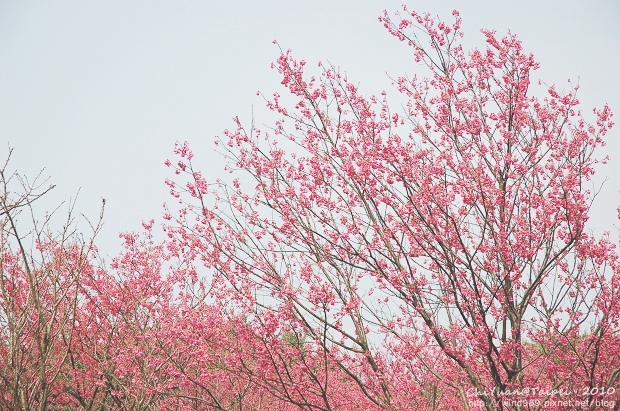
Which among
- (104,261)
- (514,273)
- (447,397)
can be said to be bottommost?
(447,397)

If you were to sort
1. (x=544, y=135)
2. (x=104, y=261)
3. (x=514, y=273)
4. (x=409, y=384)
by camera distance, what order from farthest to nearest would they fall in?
1. (x=104, y=261)
2. (x=409, y=384)
3. (x=544, y=135)
4. (x=514, y=273)

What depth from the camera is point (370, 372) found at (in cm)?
609

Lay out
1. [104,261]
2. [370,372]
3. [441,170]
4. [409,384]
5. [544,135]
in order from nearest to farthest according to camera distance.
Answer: [441,170] → [544,135] → [370,372] → [409,384] → [104,261]

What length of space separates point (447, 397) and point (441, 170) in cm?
613

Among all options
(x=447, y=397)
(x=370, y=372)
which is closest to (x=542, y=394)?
(x=370, y=372)

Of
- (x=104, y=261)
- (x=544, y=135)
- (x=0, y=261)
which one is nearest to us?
(x=0, y=261)

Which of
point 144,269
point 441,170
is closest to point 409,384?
point 441,170

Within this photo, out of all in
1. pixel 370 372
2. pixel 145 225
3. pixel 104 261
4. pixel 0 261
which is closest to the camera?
pixel 0 261

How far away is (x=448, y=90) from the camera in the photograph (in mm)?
6188

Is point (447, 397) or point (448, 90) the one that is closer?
point (448, 90)

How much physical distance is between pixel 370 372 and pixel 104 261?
5.73 m

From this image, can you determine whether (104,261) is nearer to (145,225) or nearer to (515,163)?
(145,225)

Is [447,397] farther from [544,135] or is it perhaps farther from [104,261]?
[104,261]

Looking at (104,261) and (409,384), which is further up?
(104,261)
